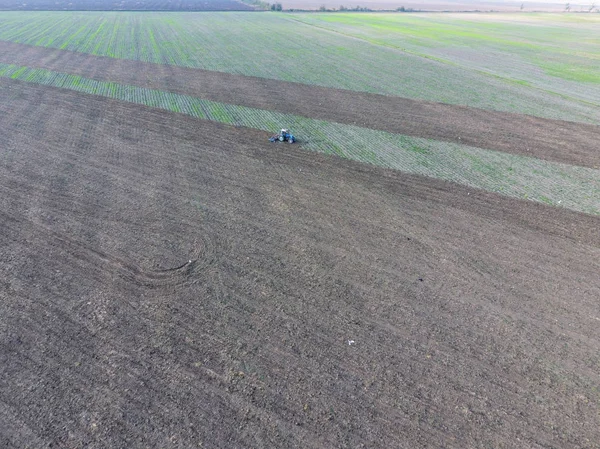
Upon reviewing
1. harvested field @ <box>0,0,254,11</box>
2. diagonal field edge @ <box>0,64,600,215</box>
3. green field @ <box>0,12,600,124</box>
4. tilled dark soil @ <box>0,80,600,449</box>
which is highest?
harvested field @ <box>0,0,254,11</box>

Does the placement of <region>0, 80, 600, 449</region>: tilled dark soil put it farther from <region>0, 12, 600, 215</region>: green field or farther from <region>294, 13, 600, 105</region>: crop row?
<region>294, 13, 600, 105</region>: crop row

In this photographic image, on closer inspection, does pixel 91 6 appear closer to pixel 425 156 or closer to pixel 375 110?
pixel 375 110

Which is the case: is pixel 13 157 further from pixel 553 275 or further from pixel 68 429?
pixel 553 275

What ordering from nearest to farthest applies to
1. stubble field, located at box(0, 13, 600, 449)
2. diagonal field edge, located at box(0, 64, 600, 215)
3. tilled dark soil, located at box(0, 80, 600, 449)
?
1. tilled dark soil, located at box(0, 80, 600, 449)
2. stubble field, located at box(0, 13, 600, 449)
3. diagonal field edge, located at box(0, 64, 600, 215)

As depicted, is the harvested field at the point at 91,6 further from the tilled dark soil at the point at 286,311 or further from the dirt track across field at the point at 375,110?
the tilled dark soil at the point at 286,311

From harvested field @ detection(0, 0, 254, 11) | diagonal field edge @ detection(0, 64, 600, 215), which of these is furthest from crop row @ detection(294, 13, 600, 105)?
harvested field @ detection(0, 0, 254, 11)

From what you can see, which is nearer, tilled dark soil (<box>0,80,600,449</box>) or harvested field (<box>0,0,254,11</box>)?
tilled dark soil (<box>0,80,600,449</box>)

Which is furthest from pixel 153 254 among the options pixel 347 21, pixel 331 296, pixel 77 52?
pixel 347 21
